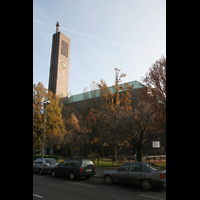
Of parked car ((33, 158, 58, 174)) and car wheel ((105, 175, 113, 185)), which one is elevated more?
car wheel ((105, 175, 113, 185))

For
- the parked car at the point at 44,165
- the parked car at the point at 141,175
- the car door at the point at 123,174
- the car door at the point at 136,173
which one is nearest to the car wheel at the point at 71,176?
the parked car at the point at 141,175

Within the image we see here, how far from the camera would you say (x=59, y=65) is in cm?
6053

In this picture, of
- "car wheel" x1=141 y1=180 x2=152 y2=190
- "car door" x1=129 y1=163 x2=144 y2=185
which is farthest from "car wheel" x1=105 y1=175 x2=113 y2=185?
"car wheel" x1=141 y1=180 x2=152 y2=190

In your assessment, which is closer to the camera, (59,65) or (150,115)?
(150,115)


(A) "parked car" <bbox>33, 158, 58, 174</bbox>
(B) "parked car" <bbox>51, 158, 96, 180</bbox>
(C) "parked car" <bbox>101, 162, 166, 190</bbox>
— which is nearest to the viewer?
(C) "parked car" <bbox>101, 162, 166, 190</bbox>

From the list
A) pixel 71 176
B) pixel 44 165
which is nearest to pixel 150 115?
pixel 71 176

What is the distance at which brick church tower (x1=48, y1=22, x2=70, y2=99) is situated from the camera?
5714 cm

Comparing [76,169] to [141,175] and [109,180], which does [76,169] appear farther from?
[141,175]

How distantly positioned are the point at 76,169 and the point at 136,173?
4.94 m

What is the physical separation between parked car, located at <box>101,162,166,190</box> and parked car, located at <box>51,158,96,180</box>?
217 cm

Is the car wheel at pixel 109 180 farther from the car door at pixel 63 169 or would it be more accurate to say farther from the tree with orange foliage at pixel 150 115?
the tree with orange foliage at pixel 150 115

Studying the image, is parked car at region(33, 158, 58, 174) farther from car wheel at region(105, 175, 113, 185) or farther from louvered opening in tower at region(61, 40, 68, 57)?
louvered opening in tower at region(61, 40, 68, 57)
